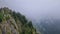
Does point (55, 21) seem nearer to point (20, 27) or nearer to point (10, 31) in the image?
point (20, 27)

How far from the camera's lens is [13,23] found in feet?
48.0

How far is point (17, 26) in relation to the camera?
49.3 ft

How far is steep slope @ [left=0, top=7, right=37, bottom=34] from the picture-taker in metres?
13.9

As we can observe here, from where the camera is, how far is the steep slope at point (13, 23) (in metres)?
13.9

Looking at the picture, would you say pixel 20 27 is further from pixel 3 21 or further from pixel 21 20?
pixel 3 21

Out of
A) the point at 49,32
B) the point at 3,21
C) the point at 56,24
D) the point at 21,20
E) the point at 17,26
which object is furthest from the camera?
the point at 56,24

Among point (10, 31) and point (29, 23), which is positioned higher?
point (29, 23)

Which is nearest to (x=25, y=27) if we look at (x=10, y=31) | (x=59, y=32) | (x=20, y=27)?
(x=20, y=27)

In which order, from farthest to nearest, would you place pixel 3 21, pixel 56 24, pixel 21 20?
1. pixel 56 24
2. pixel 21 20
3. pixel 3 21

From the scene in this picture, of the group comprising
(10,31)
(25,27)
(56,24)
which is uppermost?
(56,24)

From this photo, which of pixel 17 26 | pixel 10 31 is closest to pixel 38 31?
pixel 17 26

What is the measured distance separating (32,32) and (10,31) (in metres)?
2.05

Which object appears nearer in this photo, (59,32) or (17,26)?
(17,26)

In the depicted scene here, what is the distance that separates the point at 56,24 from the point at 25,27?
3.63m
